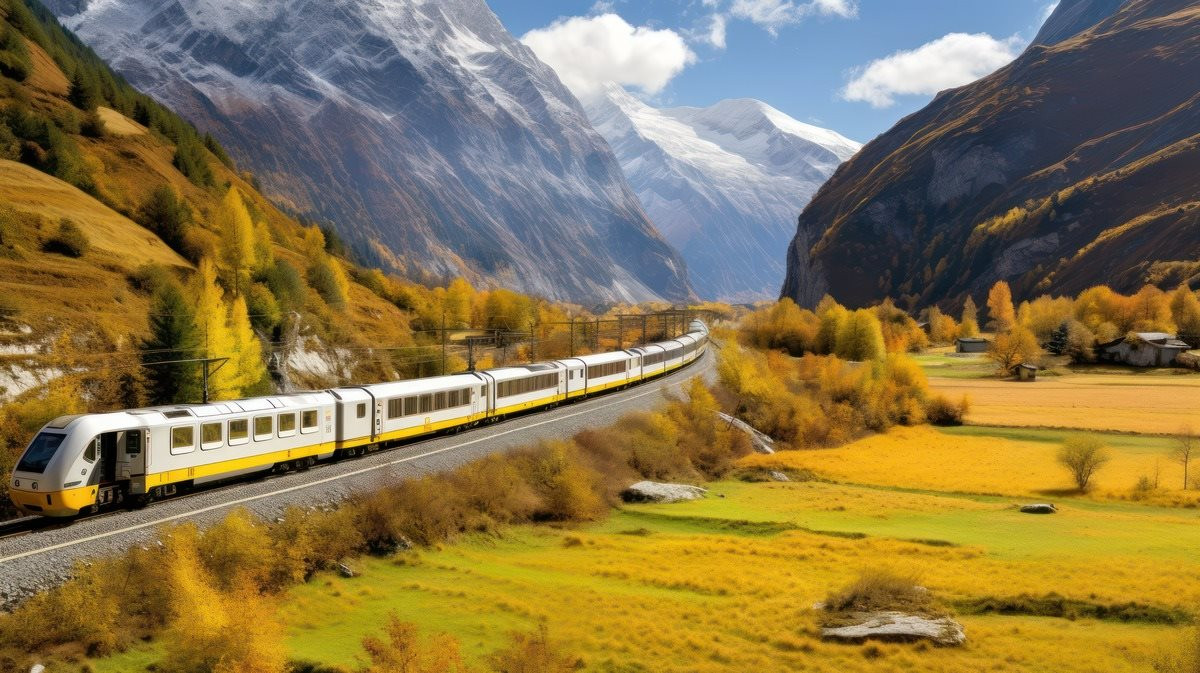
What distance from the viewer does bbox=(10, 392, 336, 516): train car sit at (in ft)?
78.1

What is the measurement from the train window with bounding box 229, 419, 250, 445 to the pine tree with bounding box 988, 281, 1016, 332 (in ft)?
529

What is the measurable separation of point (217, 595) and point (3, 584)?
16.8 ft

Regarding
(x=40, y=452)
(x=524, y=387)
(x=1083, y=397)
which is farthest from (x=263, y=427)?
(x=1083, y=397)

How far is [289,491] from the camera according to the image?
97.1 feet

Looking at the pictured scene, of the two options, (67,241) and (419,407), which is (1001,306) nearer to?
(419,407)

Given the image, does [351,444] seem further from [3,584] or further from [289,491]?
[3,584]

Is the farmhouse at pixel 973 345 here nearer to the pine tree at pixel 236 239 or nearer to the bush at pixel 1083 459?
the bush at pixel 1083 459

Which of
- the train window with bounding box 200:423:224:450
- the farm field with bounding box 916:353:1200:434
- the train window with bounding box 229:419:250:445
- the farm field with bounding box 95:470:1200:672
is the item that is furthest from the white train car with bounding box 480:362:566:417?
the farm field with bounding box 916:353:1200:434

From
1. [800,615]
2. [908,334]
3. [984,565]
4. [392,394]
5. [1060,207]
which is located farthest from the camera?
[1060,207]

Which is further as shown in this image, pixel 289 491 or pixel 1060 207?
pixel 1060 207

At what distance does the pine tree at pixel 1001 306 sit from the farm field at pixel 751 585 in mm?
131036

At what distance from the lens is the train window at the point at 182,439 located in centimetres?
2648

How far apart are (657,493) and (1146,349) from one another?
100811 mm

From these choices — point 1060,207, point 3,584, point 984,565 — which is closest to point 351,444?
point 3,584
